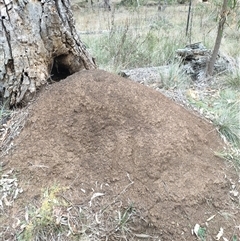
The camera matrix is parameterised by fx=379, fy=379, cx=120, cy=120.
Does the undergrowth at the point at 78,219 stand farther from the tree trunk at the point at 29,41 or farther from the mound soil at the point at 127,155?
the tree trunk at the point at 29,41

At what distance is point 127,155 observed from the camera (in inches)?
91.6

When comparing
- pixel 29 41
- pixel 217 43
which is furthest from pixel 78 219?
pixel 217 43

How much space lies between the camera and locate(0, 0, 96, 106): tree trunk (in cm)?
274

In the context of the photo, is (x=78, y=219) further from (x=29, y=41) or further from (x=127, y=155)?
(x=29, y=41)

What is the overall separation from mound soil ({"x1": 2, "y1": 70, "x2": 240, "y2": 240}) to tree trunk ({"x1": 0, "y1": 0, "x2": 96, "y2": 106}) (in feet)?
0.76

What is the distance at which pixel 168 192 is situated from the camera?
222 centimetres

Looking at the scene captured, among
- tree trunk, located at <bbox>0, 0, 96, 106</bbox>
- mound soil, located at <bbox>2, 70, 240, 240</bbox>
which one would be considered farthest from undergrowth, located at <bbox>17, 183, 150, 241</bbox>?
tree trunk, located at <bbox>0, 0, 96, 106</bbox>

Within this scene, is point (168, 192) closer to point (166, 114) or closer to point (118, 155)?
point (118, 155)

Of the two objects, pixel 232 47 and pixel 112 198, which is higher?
pixel 112 198

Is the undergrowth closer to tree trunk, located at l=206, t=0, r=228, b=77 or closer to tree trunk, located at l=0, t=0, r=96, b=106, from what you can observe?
tree trunk, located at l=0, t=0, r=96, b=106

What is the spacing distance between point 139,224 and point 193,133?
0.81 m

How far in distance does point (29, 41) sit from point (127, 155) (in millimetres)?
1167

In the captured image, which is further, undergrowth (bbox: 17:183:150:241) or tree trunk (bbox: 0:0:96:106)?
tree trunk (bbox: 0:0:96:106)

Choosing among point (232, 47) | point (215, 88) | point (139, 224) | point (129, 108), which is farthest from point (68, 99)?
point (232, 47)
